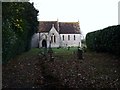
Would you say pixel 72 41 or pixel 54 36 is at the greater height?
pixel 54 36

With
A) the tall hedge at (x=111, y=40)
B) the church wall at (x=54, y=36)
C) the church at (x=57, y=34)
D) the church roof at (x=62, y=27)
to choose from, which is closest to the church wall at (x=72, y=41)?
the church at (x=57, y=34)

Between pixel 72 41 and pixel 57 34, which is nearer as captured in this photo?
pixel 57 34

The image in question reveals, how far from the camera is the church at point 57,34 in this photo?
6925 cm

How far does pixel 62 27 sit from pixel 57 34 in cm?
377

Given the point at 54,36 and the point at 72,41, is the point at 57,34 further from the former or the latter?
the point at 72,41

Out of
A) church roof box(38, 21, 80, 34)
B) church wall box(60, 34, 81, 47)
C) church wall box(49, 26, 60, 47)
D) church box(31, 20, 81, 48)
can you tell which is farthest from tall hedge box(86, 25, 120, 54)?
church roof box(38, 21, 80, 34)

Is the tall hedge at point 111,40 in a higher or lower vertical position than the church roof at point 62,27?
lower

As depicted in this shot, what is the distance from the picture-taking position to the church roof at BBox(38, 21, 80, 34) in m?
71.8

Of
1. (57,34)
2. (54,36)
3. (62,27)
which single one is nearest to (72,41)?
(62,27)

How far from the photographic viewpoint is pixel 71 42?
73.4m

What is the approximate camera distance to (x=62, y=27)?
7350 centimetres

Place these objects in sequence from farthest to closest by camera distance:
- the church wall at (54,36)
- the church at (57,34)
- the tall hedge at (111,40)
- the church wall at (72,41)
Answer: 1. the church wall at (72,41)
2. the church wall at (54,36)
3. the church at (57,34)
4. the tall hedge at (111,40)

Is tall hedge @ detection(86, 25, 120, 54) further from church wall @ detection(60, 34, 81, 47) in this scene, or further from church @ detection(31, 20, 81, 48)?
church wall @ detection(60, 34, 81, 47)

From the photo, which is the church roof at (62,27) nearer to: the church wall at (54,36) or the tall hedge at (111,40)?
the church wall at (54,36)
